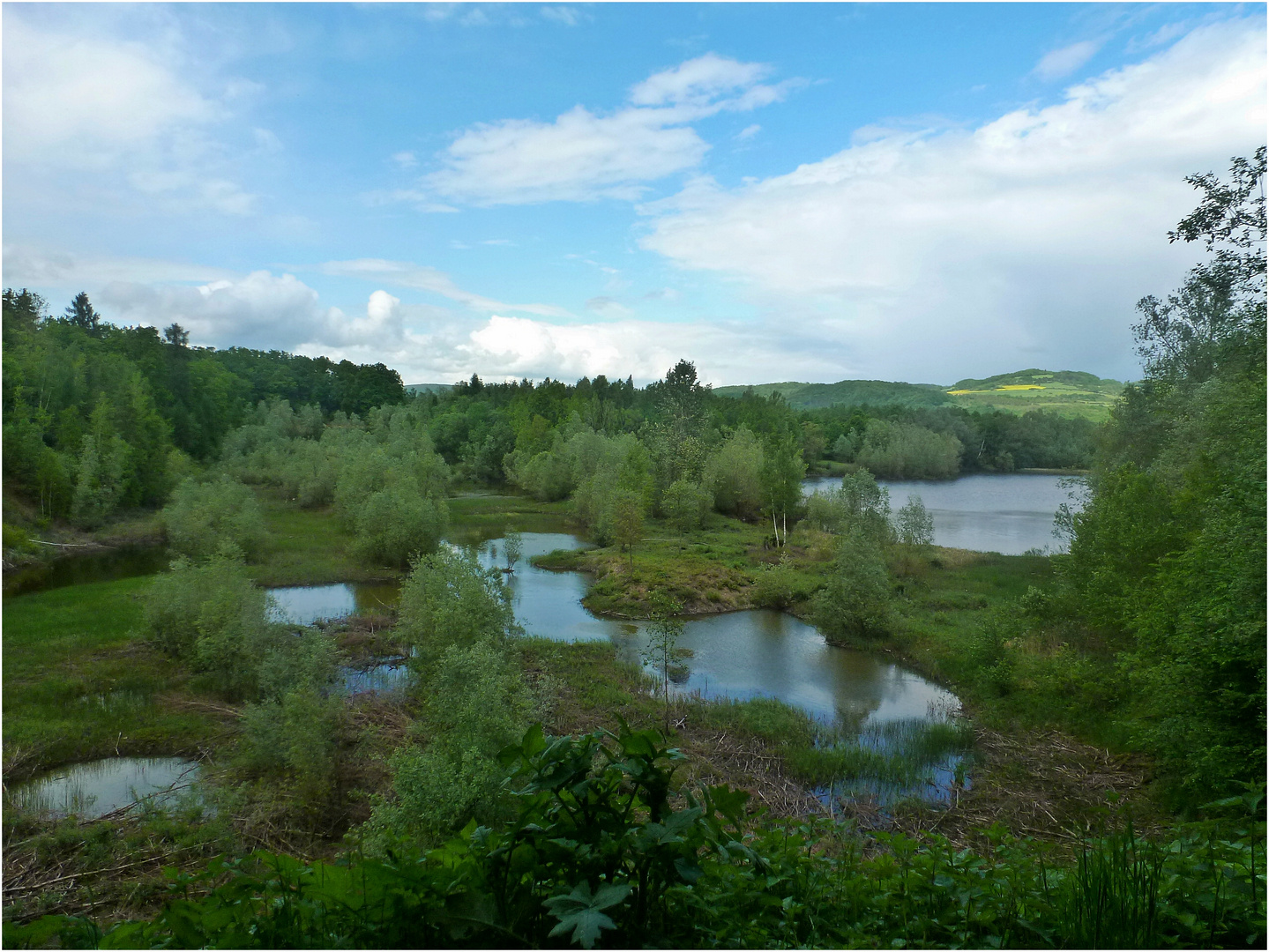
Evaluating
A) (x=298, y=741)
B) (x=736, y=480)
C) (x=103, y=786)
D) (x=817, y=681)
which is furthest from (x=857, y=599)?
(x=736, y=480)

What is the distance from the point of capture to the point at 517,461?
43.6 m

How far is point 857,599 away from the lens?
15.9m

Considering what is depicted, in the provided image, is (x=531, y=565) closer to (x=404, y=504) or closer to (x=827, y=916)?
(x=404, y=504)

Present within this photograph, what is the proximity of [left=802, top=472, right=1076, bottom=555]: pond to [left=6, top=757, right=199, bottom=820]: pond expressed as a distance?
24.6m

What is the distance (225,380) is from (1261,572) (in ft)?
156

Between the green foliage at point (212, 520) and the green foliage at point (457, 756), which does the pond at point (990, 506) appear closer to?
the green foliage at point (457, 756)

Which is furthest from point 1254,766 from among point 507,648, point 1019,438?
point 1019,438

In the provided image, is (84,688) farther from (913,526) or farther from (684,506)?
(913,526)

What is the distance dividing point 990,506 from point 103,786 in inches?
1502

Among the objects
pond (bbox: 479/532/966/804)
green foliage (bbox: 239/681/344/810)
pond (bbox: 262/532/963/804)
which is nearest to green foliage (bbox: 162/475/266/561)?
pond (bbox: 262/532/963/804)

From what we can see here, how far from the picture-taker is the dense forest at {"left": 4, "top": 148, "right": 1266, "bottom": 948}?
1.47m

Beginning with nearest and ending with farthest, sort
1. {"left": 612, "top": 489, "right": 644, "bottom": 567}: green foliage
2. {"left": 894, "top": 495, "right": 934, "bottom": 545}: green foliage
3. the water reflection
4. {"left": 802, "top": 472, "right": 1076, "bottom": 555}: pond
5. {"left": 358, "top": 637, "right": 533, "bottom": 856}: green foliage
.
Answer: {"left": 358, "top": 637, "right": 533, "bottom": 856}: green foliage < the water reflection < {"left": 894, "top": 495, "right": 934, "bottom": 545}: green foliage < {"left": 612, "top": 489, "right": 644, "bottom": 567}: green foliage < {"left": 802, "top": 472, "right": 1076, "bottom": 555}: pond

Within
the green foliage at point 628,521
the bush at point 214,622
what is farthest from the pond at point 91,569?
the green foliage at point 628,521

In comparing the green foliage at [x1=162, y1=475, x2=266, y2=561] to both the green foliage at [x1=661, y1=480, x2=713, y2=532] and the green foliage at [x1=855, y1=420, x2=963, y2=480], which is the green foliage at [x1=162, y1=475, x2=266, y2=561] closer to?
the green foliage at [x1=661, y1=480, x2=713, y2=532]
